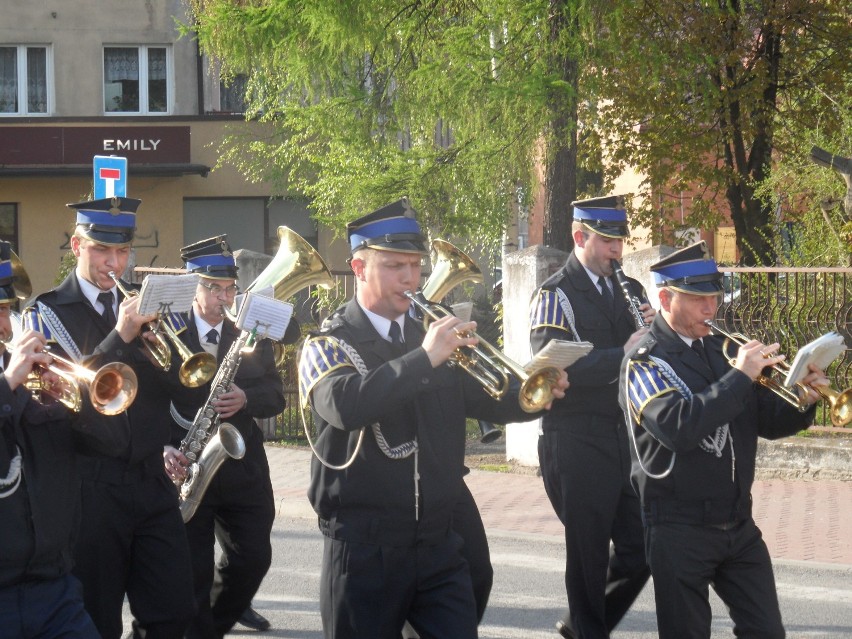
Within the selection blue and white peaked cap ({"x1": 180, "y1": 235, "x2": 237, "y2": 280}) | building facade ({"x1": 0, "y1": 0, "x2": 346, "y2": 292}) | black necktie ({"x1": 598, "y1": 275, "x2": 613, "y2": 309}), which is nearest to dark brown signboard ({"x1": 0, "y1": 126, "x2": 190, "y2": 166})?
building facade ({"x1": 0, "y1": 0, "x2": 346, "y2": 292})

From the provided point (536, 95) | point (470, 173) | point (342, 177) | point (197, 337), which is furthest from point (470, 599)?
point (342, 177)

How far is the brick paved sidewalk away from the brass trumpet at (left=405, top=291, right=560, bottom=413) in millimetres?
4739

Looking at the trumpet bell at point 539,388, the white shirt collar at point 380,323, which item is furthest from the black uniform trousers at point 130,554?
the trumpet bell at point 539,388

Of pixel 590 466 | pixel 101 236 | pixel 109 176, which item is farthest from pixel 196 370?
pixel 109 176

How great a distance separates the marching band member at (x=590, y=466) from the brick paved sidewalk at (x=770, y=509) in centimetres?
298

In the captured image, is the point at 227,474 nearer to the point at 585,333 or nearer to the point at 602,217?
the point at 585,333

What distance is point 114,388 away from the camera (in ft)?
15.2

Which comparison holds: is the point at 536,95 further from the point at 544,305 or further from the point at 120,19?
the point at 120,19

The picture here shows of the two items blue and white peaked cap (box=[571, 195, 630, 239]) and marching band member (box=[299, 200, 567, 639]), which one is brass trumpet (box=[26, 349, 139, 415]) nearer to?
marching band member (box=[299, 200, 567, 639])

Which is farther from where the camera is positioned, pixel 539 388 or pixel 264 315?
pixel 264 315

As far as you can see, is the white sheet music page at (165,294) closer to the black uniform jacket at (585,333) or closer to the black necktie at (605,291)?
the black uniform jacket at (585,333)

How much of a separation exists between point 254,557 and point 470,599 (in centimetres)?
215

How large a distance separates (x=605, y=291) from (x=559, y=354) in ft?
6.67

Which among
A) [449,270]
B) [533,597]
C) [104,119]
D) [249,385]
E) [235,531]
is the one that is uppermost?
[104,119]
